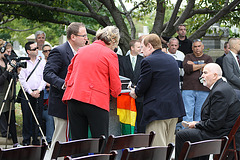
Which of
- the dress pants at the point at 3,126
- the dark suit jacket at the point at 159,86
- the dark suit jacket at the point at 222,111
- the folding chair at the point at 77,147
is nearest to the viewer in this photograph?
the folding chair at the point at 77,147

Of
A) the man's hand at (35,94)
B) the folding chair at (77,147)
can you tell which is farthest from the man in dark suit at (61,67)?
the man's hand at (35,94)

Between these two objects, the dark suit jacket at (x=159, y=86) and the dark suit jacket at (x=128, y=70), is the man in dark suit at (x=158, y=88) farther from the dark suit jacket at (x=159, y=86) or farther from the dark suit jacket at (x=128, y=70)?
the dark suit jacket at (x=128, y=70)

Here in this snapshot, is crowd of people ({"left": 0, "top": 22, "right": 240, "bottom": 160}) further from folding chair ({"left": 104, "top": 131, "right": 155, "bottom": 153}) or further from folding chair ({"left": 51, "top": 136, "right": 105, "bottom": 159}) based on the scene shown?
folding chair ({"left": 51, "top": 136, "right": 105, "bottom": 159})

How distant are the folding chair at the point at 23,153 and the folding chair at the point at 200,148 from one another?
4.17ft

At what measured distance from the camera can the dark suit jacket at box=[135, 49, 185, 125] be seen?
6266 millimetres

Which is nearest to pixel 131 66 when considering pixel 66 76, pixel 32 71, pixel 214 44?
pixel 32 71

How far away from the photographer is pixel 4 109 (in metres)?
8.84

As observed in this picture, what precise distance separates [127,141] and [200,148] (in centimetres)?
74

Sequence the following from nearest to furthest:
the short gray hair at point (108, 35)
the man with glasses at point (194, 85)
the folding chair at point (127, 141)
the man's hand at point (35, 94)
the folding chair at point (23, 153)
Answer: the folding chair at point (23, 153), the folding chair at point (127, 141), the short gray hair at point (108, 35), the man's hand at point (35, 94), the man with glasses at point (194, 85)

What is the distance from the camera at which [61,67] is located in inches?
243

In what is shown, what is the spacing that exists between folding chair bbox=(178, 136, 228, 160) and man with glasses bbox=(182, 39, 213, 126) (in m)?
5.57

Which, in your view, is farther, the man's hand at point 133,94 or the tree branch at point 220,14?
the tree branch at point 220,14

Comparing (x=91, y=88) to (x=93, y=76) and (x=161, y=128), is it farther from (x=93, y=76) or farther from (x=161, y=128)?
(x=161, y=128)

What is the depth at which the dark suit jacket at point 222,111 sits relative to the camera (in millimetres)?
6020
